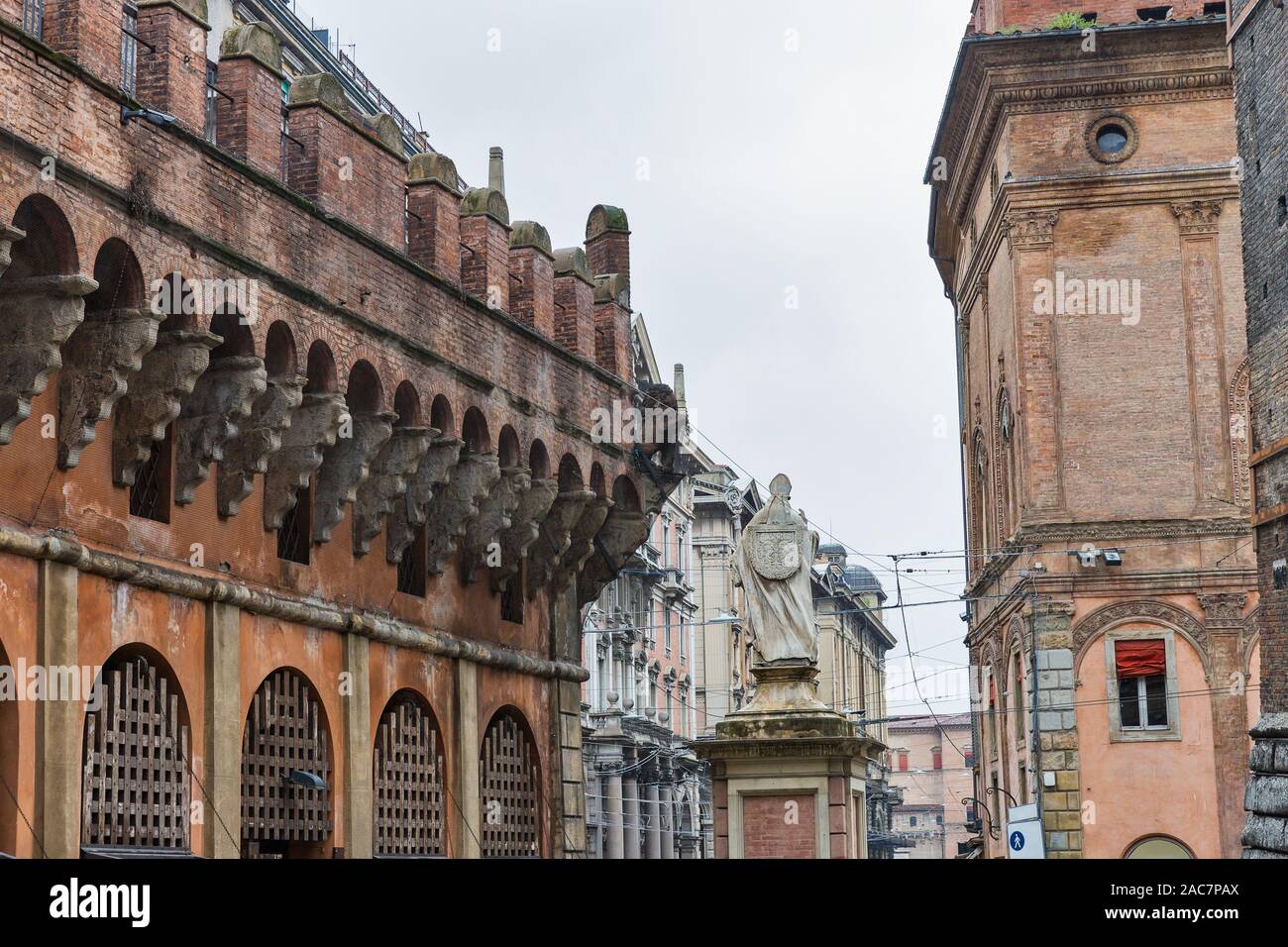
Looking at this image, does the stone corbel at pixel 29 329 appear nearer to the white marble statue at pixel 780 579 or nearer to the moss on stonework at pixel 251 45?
the moss on stonework at pixel 251 45

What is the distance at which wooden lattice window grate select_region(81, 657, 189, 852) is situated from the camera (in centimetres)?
1861

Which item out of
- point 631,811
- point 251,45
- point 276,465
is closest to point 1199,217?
point 276,465

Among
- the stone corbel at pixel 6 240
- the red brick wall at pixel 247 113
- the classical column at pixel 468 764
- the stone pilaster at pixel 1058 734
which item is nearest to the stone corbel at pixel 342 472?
the red brick wall at pixel 247 113

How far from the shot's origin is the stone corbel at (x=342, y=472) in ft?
76.9

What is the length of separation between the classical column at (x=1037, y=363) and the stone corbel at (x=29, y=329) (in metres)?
29.6

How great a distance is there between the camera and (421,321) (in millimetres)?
24594

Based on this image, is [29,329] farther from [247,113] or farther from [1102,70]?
[1102,70]

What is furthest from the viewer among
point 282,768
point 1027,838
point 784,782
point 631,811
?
point 631,811

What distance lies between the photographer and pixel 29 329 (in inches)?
696

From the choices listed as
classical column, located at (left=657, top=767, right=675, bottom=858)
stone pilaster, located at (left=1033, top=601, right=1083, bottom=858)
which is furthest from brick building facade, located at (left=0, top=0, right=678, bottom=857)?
classical column, located at (left=657, top=767, right=675, bottom=858)

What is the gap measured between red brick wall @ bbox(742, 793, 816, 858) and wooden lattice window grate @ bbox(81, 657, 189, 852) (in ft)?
21.8

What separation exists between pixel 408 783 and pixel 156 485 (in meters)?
6.29
